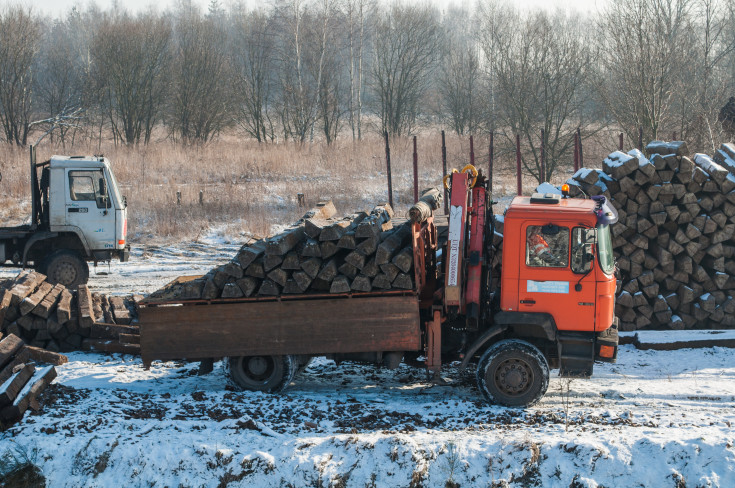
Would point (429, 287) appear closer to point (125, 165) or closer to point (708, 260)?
point (708, 260)

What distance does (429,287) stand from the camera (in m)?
8.52

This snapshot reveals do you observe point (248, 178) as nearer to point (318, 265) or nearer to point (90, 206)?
point (90, 206)

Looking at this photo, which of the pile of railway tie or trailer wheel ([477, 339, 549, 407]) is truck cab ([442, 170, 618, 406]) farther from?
the pile of railway tie

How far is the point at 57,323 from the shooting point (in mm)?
10039

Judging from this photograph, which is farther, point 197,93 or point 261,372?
point 197,93

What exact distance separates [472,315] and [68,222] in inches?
367

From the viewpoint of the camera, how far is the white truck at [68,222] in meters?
13.6

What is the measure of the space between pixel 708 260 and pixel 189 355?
9.09 meters

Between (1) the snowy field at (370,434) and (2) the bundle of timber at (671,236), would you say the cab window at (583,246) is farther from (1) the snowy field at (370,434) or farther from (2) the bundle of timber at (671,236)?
(2) the bundle of timber at (671,236)

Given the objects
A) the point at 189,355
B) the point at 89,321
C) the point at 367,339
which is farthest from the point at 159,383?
the point at 367,339

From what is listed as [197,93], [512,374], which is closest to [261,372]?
[512,374]

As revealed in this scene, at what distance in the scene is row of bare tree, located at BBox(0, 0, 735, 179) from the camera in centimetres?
2172

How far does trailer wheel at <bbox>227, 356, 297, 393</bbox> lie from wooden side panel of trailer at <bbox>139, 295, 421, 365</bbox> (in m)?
0.29

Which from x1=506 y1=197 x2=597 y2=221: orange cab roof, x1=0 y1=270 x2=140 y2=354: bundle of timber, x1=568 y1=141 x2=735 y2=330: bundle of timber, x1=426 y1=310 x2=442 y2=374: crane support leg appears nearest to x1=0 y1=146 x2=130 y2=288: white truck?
x1=0 y1=270 x2=140 y2=354: bundle of timber
